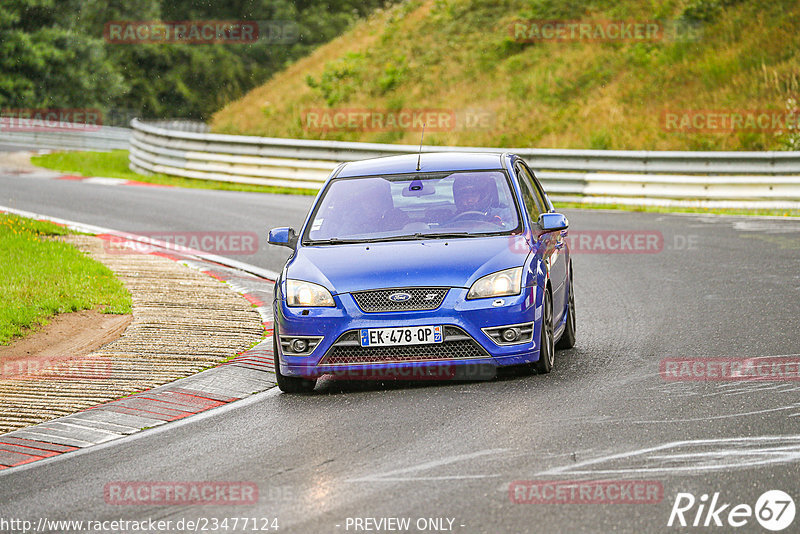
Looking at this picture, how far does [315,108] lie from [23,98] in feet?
64.3

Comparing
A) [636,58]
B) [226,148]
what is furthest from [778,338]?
[636,58]

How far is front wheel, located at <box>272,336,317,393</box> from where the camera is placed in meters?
8.59

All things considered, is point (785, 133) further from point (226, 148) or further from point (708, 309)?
point (708, 309)

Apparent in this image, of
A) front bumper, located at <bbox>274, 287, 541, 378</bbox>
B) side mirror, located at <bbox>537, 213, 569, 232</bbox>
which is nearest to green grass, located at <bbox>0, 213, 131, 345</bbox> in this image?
front bumper, located at <bbox>274, 287, 541, 378</bbox>

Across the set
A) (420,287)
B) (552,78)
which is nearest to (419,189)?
(420,287)

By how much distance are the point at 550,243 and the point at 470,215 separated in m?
0.73

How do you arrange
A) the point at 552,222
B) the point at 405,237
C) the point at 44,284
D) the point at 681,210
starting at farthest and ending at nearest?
the point at 681,210
the point at 44,284
the point at 552,222
the point at 405,237

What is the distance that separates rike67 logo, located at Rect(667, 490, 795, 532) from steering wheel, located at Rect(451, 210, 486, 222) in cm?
395

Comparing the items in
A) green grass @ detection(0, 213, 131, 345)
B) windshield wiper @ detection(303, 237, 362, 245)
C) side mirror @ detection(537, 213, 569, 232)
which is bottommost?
green grass @ detection(0, 213, 131, 345)

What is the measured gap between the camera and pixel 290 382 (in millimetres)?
8609

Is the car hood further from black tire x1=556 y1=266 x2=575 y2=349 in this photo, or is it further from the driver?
black tire x1=556 y1=266 x2=575 y2=349

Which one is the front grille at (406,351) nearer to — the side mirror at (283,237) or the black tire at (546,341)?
the black tire at (546,341)

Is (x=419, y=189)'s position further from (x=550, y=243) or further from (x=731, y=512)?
(x=731, y=512)

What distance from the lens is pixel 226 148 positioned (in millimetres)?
28031
